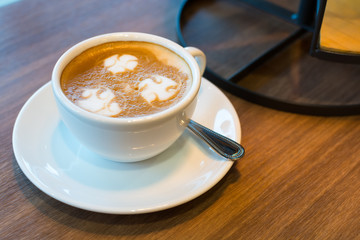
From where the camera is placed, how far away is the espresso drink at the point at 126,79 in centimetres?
57

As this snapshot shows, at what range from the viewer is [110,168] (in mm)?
588

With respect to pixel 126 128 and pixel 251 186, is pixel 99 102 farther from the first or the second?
pixel 251 186

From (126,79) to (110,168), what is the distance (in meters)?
0.13

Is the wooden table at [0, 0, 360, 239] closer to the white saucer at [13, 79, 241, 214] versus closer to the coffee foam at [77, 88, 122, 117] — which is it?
Answer: the white saucer at [13, 79, 241, 214]

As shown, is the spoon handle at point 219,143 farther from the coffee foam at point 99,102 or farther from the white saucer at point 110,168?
the coffee foam at point 99,102

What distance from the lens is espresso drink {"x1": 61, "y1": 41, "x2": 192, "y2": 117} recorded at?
0.57m

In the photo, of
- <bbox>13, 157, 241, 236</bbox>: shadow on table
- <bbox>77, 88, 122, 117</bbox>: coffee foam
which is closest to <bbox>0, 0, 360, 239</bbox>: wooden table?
<bbox>13, 157, 241, 236</bbox>: shadow on table

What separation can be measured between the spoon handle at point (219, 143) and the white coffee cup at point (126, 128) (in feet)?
0.17

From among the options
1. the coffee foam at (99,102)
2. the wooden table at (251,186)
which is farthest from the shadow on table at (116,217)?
the coffee foam at (99,102)

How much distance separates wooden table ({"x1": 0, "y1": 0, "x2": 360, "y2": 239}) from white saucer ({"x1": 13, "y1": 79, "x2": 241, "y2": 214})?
0.11ft

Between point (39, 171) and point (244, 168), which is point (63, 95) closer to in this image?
point (39, 171)

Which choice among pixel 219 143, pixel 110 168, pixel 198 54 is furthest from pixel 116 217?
pixel 198 54

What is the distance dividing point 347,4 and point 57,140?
22.1 inches

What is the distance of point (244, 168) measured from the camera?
622 mm
